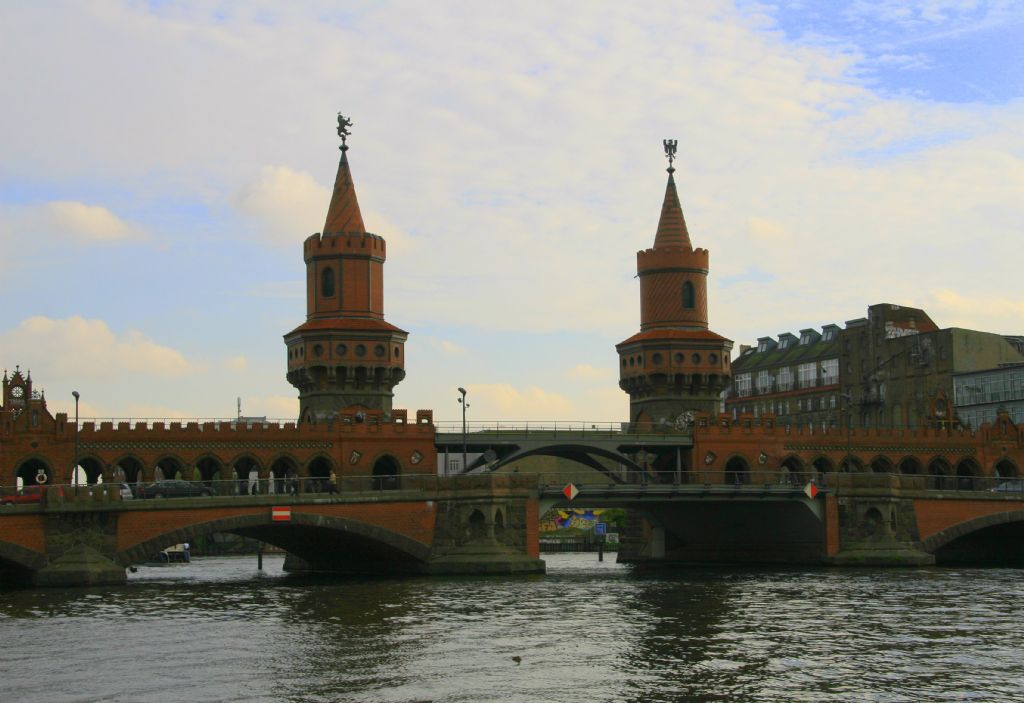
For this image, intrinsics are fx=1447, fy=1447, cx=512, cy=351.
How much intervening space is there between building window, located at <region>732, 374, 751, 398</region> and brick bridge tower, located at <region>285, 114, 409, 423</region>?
3549 inches

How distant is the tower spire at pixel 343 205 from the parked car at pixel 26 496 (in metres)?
35.7

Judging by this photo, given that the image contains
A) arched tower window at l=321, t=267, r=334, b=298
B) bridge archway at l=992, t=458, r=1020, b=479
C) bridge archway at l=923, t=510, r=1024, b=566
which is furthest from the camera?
bridge archway at l=992, t=458, r=1020, b=479

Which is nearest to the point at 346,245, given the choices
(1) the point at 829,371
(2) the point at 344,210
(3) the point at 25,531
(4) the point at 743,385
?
(2) the point at 344,210

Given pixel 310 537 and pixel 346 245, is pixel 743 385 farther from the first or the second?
pixel 310 537

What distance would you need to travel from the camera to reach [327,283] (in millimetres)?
100938

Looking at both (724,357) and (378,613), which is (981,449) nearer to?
(724,357)

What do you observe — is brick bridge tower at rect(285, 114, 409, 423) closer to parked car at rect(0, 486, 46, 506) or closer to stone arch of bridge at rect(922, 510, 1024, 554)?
parked car at rect(0, 486, 46, 506)

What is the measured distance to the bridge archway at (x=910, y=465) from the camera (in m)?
107

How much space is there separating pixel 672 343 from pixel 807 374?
2607 inches

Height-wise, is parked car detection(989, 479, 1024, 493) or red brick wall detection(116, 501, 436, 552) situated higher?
parked car detection(989, 479, 1024, 493)

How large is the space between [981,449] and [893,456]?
793cm

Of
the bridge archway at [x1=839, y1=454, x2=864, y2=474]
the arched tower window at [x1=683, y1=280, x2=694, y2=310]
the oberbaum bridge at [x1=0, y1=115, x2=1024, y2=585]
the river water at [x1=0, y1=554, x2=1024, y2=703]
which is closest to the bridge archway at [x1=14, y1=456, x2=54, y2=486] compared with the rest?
the oberbaum bridge at [x1=0, y1=115, x2=1024, y2=585]

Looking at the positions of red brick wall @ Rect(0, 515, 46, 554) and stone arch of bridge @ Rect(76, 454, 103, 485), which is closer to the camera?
red brick wall @ Rect(0, 515, 46, 554)

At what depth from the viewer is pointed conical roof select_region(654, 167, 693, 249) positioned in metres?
111
